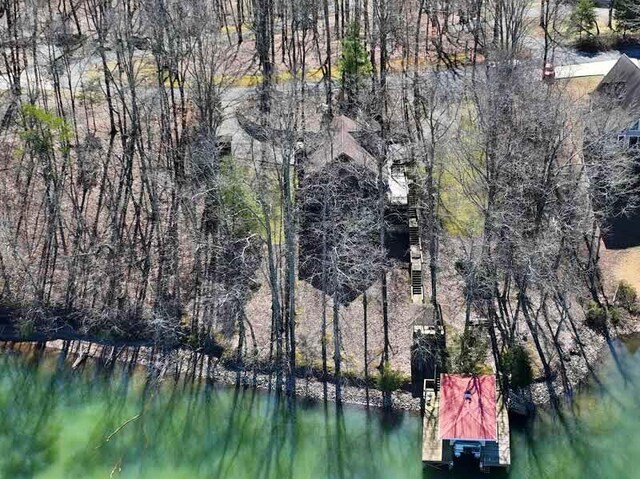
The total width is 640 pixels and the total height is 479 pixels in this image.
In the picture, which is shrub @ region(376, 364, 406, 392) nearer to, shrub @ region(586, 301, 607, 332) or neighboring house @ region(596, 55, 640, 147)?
shrub @ region(586, 301, 607, 332)

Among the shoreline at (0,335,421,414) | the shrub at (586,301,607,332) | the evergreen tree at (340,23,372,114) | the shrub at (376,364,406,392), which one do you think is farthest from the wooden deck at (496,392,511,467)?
the evergreen tree at (340,23,372,114)

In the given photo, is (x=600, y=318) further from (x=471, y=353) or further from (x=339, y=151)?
(x=339, y=151)

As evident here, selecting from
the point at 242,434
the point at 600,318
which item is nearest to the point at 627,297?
the point at 600,318

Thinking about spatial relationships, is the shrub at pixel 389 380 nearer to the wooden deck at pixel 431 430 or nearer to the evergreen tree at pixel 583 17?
the wooden deck at pixel 431 430

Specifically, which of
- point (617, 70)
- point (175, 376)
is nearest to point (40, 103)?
point (175, 376)

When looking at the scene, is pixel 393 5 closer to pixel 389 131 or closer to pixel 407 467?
pixel 389 131

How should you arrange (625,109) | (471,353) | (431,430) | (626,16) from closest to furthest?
(431,430) → (471,353) → (625,109) → (626,16)
